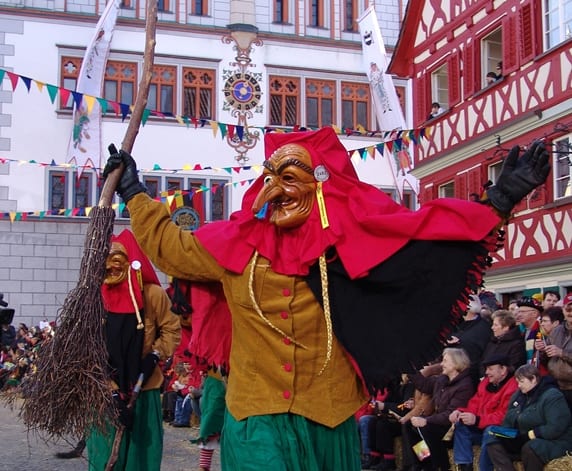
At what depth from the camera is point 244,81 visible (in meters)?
26.7

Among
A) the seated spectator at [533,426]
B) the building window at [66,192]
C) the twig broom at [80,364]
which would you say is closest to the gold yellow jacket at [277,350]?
the twig broom at [80,364]

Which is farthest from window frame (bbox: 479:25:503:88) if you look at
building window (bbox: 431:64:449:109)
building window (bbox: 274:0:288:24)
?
building window (bbox: 274:0:288:24)

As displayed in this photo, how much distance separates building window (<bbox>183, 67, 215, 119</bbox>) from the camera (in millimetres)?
26594

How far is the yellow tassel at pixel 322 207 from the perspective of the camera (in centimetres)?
418

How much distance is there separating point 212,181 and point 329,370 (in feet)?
73.3

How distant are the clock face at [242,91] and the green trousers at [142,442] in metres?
20.7

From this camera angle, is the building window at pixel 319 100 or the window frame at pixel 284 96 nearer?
the window frame at pixel 284 96

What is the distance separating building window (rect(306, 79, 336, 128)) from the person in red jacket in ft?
65.2

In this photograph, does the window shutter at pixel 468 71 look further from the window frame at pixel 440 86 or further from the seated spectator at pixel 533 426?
the seated spectator at pixel 533 426

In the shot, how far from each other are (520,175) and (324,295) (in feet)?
3.30

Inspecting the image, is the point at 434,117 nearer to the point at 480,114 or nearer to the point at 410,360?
the point at 480,114

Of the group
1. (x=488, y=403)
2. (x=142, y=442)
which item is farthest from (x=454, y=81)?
(x=142, y=442)

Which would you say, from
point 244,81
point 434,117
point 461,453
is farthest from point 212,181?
point 461,453

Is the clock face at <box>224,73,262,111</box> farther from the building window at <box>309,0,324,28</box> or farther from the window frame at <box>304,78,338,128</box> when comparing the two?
the building window at <box>309,0,324,28</box>
